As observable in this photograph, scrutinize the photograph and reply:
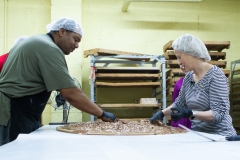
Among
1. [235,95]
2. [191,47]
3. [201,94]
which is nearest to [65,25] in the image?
[191,47]

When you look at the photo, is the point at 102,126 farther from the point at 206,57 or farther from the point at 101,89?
the point at 101,89

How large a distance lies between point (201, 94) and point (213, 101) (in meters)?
0.12

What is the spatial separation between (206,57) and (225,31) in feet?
10.2

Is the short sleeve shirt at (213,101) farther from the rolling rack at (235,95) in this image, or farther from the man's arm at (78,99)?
the rolling rack at (235,95)

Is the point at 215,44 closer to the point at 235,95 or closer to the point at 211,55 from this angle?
the point at 211,55

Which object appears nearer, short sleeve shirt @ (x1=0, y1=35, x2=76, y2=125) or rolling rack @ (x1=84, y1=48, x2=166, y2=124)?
short sleeve shirt @ (x1=0, y1=35, x2=76, y2=125)

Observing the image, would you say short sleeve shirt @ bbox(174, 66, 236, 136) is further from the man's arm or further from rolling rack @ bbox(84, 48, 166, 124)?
rolling rack @ bbox(84, 48, 166, 124)

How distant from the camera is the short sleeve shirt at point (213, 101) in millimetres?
1931

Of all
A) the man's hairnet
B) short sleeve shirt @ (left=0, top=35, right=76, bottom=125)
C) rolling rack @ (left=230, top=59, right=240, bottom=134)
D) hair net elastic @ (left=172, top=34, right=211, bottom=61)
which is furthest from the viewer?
rolling rack @ (left=230, top=59, right=240, bottom=134)

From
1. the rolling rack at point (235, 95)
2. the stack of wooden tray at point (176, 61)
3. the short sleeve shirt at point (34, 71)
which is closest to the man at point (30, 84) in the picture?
the short sleeve shirt at point (34, 71)

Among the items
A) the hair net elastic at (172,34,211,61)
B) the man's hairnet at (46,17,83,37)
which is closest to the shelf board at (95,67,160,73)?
the man's hairnet at (46,17,83,37)

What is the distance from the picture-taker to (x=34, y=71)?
197 centimetres

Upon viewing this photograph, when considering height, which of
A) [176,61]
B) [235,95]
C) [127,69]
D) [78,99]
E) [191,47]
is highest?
[191,47]

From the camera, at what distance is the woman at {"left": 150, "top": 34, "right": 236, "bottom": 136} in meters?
1.92
